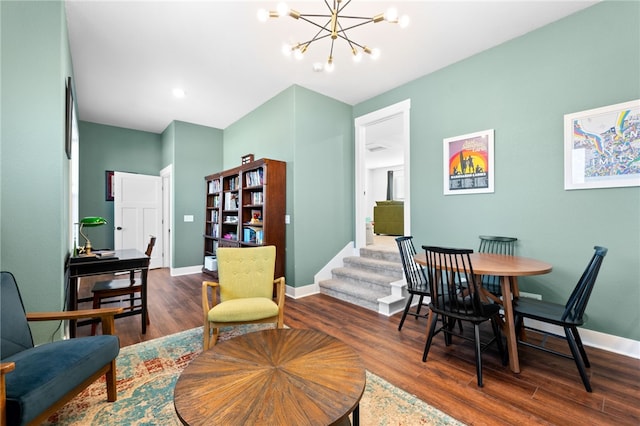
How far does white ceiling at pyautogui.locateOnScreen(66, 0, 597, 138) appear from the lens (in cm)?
252

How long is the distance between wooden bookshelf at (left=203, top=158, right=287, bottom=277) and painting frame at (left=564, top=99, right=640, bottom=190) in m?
3.31

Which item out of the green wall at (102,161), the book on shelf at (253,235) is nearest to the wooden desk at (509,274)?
the book on shelf at (253,235)

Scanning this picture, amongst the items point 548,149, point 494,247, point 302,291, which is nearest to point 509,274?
point 494,247

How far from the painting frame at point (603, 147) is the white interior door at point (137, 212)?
6896 mm

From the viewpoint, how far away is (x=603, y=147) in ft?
7.97

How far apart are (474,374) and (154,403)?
2206 mm

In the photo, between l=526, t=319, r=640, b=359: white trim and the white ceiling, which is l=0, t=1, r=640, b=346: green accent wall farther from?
the white ceiling

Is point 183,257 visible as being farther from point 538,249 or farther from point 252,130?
point 538,249

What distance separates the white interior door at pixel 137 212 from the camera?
18.3ft

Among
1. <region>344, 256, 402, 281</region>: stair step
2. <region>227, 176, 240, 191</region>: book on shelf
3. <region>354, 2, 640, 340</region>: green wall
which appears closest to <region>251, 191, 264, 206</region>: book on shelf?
<region>227, 176, 240, 191</region>: book on shelf

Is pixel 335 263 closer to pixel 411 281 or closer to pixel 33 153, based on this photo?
pixel 411 281

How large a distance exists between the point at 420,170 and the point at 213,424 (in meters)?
3.56

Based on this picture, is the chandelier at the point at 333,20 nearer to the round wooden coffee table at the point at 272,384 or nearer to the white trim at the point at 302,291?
the round wooden coffee table at the point at 272,384

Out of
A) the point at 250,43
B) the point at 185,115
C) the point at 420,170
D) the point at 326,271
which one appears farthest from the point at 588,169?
the point at 185,115
